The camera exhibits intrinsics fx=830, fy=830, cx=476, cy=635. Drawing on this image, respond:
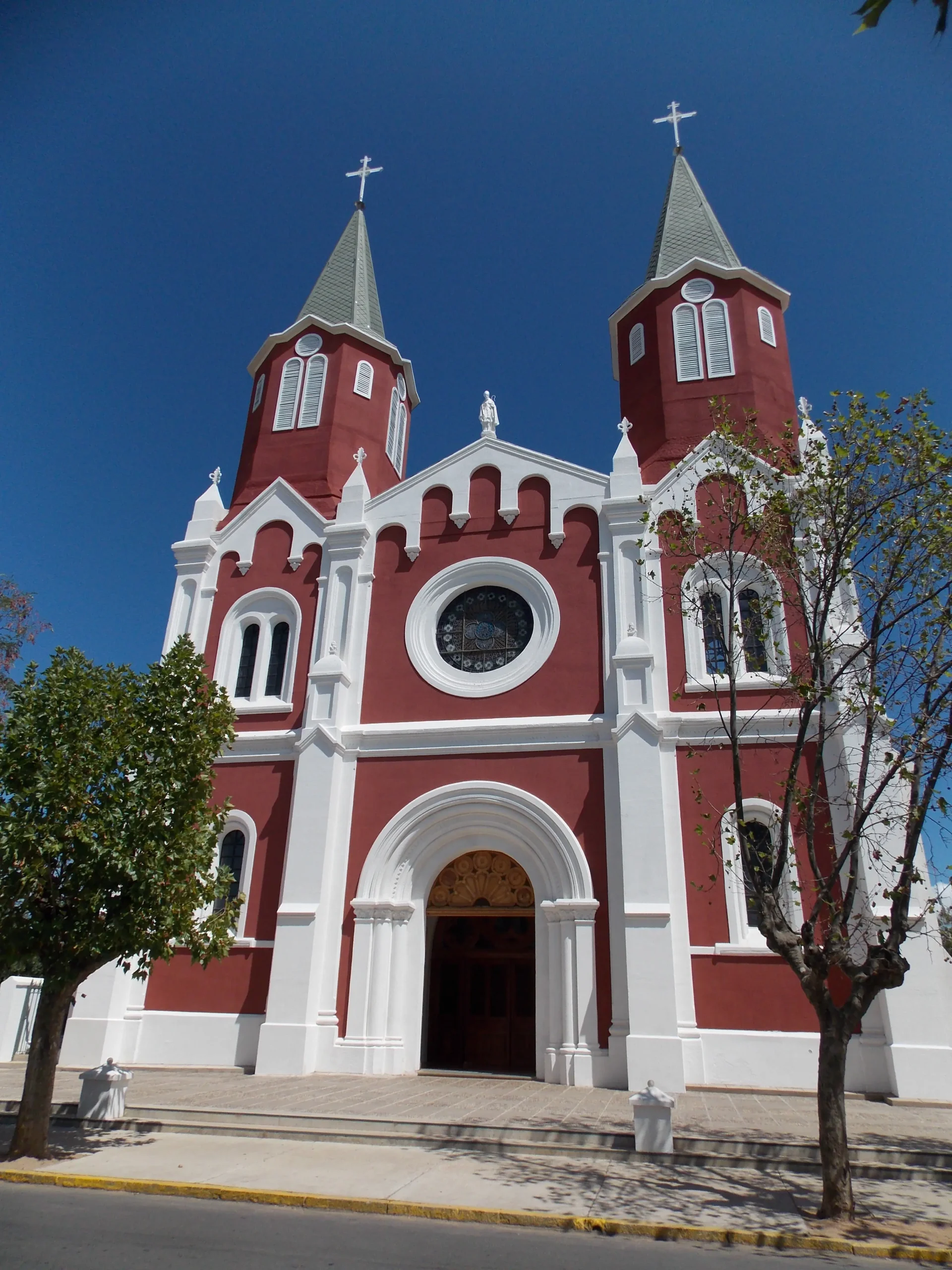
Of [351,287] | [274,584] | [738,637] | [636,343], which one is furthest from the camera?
[351,287]

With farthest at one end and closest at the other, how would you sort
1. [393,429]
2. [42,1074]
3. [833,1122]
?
[393,429] < [42,1074] < [833,1122]

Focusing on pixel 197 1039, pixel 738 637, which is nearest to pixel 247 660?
pixel 197 1039

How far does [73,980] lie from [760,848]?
9.59 meters

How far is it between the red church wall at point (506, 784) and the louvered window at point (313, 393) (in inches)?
360

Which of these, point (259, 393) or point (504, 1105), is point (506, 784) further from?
point (259, 393)

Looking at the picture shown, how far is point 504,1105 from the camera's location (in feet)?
35.1

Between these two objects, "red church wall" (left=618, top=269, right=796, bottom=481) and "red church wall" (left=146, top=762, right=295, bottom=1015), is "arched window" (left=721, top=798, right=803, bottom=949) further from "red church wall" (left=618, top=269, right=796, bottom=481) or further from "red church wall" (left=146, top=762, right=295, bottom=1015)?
"red church wall" (left=146, top=762, right=295, bottom=1015)

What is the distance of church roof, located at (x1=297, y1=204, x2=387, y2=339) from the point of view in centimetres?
2206

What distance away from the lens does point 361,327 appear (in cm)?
2173

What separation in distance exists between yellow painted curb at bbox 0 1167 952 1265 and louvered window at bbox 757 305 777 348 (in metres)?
17.4

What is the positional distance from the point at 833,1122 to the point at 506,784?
8402mm

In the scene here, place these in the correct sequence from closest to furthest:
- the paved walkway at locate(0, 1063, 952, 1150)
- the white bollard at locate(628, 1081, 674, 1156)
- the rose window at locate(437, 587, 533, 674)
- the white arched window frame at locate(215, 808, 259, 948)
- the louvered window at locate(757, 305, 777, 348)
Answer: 1. the white bollard at locate(628, 1081, 674, 1156)
2. the paved walkway at locate(0, 1063, 952, 1150)
3. the white arched window frame at locate(215, 808, 259, 948)
4. the rose window at locate(437, 587, 533, 674)
5. the louvered window at locate(757, 305, 777, 348)

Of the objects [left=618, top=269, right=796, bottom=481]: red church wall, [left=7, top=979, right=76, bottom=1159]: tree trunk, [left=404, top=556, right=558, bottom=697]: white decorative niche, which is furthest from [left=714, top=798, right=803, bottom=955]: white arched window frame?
[left=7, top=979, right=76, bottom=1159]: tree trunk

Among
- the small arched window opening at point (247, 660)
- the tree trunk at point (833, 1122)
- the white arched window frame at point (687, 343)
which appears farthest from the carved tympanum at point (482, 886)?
the white arched window frame at point (687, 343)
